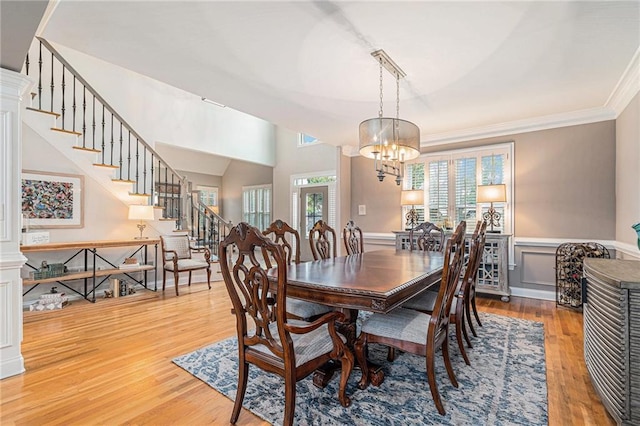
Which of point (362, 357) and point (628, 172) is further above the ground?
point (628, 172)

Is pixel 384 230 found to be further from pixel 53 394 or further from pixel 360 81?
pixel 53 394

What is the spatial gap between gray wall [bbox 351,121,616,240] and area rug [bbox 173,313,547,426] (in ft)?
6.97

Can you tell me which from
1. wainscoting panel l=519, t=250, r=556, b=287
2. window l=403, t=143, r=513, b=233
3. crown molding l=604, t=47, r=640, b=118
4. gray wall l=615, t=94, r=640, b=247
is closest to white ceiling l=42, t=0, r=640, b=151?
crown molding l=604, t=47, r=640, b=118

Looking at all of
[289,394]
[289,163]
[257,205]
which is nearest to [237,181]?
[257,205]

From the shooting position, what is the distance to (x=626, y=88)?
3141 millimetres

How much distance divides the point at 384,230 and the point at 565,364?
3.44m

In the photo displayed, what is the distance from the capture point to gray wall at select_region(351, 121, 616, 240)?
3.88m

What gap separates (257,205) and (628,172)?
25.3ft

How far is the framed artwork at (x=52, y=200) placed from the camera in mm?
3992

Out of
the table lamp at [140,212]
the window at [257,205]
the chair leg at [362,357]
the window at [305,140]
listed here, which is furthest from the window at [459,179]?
the window at [257,205]

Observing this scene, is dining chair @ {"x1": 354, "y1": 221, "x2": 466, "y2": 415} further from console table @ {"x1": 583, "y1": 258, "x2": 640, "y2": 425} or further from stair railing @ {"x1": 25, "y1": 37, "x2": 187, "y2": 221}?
stair railing @ {"x1": 25, "y1": 37, "x2": 187, "y2": 221}

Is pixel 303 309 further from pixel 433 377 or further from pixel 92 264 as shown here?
pixel 92 264

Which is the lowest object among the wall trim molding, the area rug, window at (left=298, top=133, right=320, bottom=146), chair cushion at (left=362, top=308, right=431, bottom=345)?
the area rug

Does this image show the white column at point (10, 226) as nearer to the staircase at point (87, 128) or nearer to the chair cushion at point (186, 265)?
the staircase at point (87, 128)
